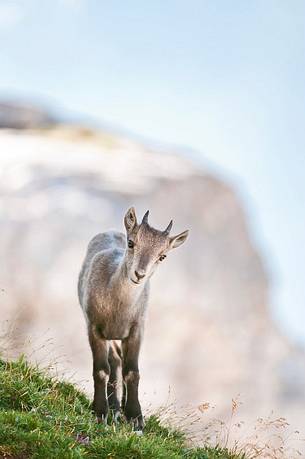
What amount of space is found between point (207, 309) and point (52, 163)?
7.60 meters

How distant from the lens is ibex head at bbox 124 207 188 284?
1024cm

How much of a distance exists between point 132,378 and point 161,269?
2232 centimetres

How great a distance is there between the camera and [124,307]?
426 inches

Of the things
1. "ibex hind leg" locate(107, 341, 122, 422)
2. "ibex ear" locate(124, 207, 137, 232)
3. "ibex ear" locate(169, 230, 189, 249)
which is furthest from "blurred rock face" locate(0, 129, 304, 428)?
"ibex ear" locate(124, 207, 137, 232)

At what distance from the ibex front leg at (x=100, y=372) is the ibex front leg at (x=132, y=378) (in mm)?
219

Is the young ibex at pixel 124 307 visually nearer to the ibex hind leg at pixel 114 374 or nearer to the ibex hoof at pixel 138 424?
the ibex hoof at pixel 138 424

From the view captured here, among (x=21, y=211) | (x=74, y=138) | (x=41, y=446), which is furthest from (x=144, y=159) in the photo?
(x=41, y=446)

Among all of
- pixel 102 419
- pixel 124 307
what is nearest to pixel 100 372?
pixel 102 419

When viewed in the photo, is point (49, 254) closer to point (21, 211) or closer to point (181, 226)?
point (21, 211)

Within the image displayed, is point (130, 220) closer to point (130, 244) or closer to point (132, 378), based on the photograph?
point (130, 244)

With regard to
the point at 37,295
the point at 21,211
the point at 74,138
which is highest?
the point at 74,138

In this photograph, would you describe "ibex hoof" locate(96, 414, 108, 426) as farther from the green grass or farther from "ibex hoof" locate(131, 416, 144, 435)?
"ibex hoof" locate(131, 416, 144, 435)

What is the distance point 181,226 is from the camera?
113ft

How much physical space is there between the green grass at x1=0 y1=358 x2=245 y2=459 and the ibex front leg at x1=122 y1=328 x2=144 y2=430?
22 centimetres
